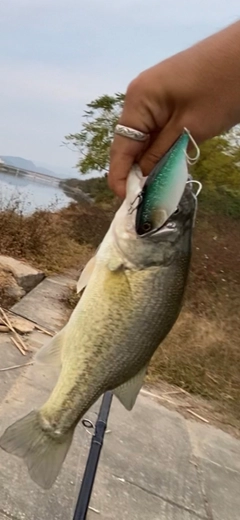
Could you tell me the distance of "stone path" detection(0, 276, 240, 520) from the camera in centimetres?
294

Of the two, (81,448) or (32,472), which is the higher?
(32,472)

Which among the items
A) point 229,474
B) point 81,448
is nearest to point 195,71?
point 81,448

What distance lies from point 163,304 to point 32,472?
51 centimetres

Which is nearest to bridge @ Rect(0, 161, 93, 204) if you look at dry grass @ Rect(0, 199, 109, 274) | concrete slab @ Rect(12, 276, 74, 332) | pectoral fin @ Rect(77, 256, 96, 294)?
dry grass @ Rect(0, 199, 109, 274)

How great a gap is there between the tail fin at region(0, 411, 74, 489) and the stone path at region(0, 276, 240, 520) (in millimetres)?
895

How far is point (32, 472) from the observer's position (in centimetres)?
151

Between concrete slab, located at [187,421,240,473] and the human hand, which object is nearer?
the human hand

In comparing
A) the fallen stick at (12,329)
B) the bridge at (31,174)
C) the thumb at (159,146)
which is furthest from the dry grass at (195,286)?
the bridge at (31,174)

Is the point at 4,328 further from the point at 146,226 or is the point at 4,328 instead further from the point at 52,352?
the point at 146,226

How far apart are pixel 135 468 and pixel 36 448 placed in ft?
6.83

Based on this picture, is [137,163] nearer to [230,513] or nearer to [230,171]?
[230,513]

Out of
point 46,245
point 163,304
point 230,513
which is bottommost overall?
point 46,245

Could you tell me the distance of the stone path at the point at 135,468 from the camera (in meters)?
2.94

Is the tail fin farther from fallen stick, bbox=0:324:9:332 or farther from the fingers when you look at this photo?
fallen stick, bbox=0:324:9:332
